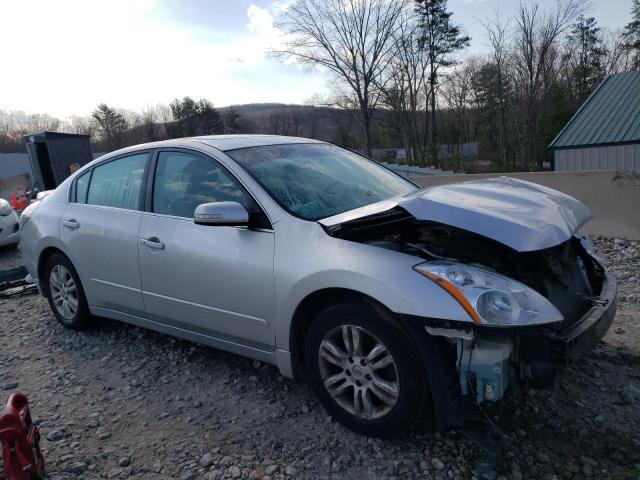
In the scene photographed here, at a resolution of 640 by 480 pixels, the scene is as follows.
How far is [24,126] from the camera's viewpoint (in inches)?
2018

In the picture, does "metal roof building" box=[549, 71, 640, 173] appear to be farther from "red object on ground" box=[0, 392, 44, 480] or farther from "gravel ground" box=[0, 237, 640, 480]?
"red object on ground" box=[0, 392, 44, 480]

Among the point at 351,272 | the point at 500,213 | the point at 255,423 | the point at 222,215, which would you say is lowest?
the point at 255,423

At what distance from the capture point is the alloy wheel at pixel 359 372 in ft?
7.83

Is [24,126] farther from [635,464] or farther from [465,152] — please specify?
[635,464]

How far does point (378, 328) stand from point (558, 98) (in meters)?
35.4

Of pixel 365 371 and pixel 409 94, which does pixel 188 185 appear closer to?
pixel 365 371

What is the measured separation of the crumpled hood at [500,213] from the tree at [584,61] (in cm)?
3659

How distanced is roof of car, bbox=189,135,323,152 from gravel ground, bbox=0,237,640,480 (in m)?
1.61

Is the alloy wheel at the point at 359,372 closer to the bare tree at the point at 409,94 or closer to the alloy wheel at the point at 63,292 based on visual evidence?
the alloy wheel at the point at 63,292

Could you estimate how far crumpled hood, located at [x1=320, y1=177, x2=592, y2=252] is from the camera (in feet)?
7.44

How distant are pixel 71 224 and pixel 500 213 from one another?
11.3ft

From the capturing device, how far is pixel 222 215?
2.73 metres

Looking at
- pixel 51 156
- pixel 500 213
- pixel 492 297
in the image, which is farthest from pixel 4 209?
pixel 51 156

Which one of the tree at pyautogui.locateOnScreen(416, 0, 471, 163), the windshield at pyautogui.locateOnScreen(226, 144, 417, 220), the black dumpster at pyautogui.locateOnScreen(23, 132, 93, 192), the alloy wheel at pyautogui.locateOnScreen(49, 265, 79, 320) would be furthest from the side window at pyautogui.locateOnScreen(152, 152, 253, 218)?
the tree at pyautogui.locateOnScreen(416, 0, 471, 163)
